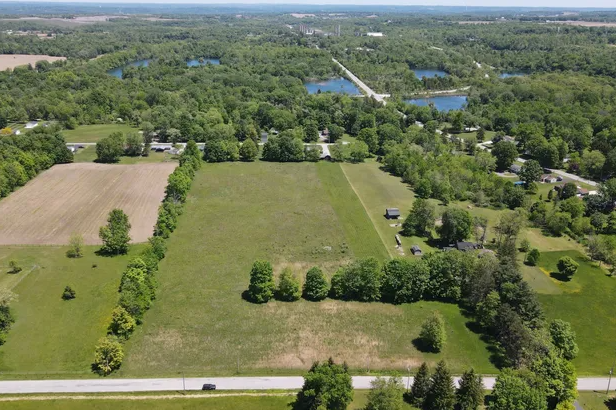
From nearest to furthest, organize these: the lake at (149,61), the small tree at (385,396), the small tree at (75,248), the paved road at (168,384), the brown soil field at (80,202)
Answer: the small tree at (385,396), the paved road at (168,384), the small tree at (75,248), the brown soil field at (80,202), the lake at (149,61)

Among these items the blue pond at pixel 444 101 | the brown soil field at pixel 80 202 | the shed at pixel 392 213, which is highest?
the blue pond at pixel 444 101

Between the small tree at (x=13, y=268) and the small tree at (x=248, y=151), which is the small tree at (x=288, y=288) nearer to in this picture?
the small tree at (x=13, y=268)

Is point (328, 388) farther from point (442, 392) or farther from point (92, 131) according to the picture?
point (92, 131)

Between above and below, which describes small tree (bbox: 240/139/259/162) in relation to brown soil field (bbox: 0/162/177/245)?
above

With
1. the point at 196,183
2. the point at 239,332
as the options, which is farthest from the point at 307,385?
the point at 196,183

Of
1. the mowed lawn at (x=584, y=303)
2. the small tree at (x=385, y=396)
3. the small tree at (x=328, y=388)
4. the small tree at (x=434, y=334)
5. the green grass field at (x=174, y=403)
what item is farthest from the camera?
the mowed lawn at (x=584, y=303)

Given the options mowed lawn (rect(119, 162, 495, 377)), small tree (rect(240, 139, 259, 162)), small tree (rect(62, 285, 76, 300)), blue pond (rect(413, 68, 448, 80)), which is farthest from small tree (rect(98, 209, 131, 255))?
blue pond (rect(413, 68, 448, 80))

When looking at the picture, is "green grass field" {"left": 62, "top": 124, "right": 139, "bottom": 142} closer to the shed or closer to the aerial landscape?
the aerial landscape

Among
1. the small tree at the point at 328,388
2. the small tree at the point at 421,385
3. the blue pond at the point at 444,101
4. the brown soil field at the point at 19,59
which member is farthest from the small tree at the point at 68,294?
the brown soil field at the point at 19,59

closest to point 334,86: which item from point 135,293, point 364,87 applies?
point 364,87
